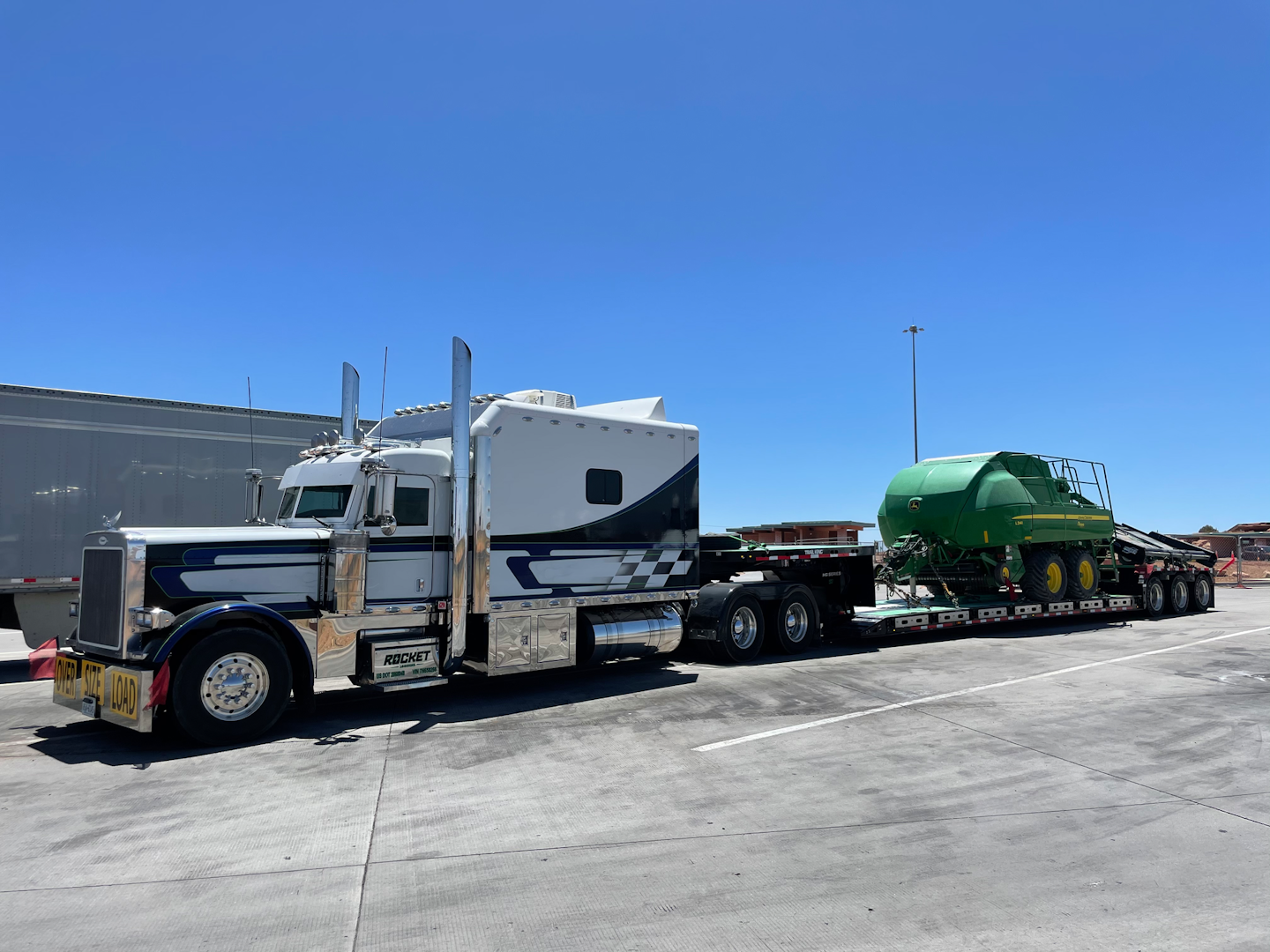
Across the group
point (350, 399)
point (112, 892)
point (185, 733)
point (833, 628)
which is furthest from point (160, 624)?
point (833, 628)

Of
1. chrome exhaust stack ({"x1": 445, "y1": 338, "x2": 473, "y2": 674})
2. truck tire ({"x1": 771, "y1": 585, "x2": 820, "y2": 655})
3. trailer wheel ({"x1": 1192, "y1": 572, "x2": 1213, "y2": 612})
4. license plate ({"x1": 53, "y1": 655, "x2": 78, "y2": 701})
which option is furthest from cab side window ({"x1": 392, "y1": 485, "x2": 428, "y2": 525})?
trailer wheel ({"x1": 1192, "y1": 572, "x2": 1213, "y2": 612})

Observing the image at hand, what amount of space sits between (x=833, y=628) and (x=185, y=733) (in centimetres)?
1040

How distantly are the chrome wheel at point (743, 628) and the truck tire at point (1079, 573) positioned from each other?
9251 mm

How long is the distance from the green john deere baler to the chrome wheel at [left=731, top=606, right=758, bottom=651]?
5.80 meters

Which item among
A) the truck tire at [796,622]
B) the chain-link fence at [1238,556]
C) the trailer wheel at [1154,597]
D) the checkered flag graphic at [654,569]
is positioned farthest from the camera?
the chain-link fence at [1238,556]

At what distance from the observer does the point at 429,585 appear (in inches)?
378

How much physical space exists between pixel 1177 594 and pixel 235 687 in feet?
70.3

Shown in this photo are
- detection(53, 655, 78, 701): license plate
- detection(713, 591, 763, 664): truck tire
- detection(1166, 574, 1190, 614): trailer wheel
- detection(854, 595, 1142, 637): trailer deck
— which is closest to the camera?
detection(53, 655, 78, 701): license plate

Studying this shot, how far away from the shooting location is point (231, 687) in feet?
26.3

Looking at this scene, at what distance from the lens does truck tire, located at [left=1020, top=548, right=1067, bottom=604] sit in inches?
709

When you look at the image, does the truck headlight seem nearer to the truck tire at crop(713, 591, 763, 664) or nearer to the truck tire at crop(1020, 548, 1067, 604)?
the truck tire at crop(713, 591, 763, 664)

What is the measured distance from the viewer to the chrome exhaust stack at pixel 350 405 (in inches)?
455

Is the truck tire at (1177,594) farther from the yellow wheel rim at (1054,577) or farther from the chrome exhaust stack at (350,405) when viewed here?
the chrome exhaust stack at (350,405)

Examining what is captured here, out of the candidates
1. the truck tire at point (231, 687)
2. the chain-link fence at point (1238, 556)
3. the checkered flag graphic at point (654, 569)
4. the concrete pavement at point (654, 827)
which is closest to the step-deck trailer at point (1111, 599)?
the checkered flag graphic at point (654, 569)
